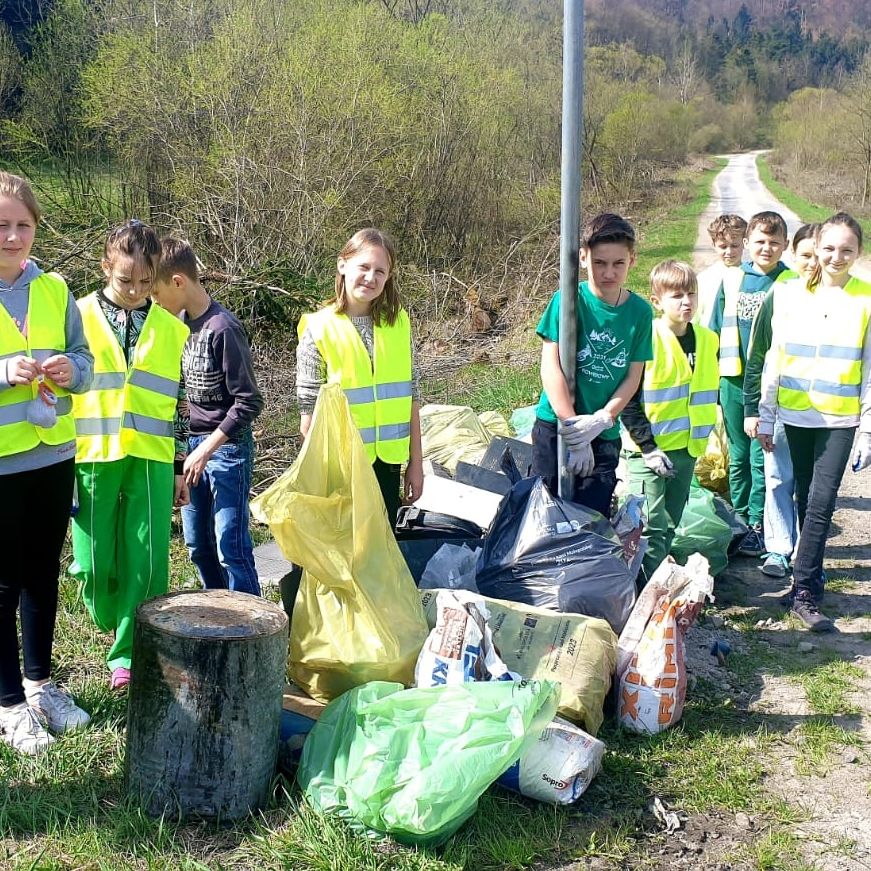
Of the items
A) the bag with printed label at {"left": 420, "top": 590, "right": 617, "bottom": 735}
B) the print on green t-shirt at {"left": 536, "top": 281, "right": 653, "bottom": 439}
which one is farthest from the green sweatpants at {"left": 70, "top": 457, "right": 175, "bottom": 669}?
the print on green t-shirt at {"left": 536, "top": 281, "right": 653, "bottom": 439}

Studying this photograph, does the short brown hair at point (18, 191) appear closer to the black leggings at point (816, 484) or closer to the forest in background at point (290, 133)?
the black leggings at point (816, 484)

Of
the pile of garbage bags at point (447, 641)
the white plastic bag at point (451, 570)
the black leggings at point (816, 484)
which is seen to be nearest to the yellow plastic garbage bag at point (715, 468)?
the black leggings at point (816, 484)

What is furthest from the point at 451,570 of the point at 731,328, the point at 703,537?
the point at 731,328

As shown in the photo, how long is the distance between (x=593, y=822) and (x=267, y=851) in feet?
3.07

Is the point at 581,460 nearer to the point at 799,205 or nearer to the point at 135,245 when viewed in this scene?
the point at 135,245

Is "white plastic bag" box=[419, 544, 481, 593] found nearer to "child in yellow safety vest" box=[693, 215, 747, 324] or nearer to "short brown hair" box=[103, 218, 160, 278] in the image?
"short brown hair" box=[103, 218, 160, 278]

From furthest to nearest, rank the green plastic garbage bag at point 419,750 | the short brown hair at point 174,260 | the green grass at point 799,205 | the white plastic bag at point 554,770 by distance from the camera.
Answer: the green grass at point 799,205
the short brown hair at point 174,260
the white plastic bag at point 554,770
the green plastic garbage bag at point 419,750

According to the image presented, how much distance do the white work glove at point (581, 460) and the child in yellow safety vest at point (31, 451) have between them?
6.11 ft

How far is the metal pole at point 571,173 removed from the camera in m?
3.35

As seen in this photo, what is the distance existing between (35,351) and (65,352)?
0.10m

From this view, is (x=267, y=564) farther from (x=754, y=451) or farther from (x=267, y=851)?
(x=754, y=451)

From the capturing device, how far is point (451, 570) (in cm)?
383

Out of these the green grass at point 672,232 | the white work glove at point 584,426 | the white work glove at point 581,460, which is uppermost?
the green grass at point 672,232

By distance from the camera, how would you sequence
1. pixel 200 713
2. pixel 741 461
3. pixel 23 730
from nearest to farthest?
1. pixel 200 713
2. pixel 23 730
3. pixel 741 461
